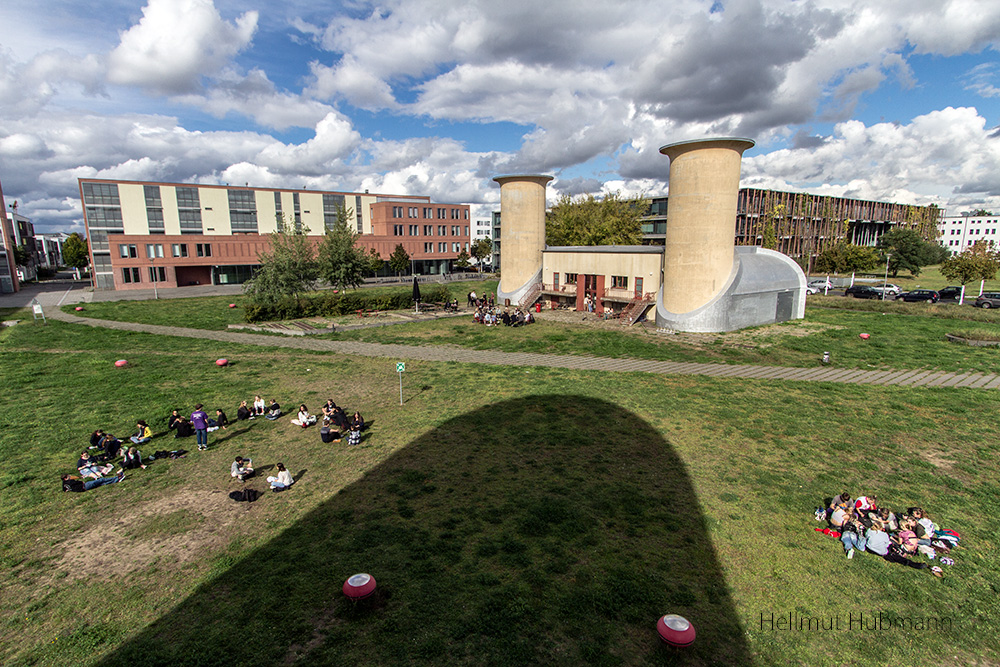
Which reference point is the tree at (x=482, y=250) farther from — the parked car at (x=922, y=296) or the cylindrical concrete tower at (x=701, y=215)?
the cylindrical concrete tower at (x=701, y=215)

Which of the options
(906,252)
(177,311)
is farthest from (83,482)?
(906,252)

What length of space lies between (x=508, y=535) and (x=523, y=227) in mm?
36296

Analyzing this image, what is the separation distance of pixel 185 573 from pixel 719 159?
3239 centimetres

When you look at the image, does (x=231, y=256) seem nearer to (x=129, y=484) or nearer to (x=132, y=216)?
(x=132, y=216)

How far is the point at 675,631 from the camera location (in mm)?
6391

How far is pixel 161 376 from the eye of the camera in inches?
854

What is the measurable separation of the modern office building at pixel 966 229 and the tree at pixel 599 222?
13446 centimetres

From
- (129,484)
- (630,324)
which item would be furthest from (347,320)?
(129,484)

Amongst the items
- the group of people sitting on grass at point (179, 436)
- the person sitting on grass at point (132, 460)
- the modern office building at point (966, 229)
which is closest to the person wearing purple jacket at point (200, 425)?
the group of people sitting on grass at point (179, 436)

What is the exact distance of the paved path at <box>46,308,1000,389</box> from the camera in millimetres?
20078

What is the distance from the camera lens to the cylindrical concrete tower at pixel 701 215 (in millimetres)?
30094

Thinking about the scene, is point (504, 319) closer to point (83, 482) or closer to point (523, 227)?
point (523, 227)

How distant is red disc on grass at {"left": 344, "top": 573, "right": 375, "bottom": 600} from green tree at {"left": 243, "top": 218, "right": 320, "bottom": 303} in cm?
3341

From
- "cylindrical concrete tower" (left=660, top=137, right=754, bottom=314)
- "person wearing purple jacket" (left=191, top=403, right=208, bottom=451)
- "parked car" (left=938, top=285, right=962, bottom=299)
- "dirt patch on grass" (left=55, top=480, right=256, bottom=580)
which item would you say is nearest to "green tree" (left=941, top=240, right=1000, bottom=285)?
"parked car" (left=938, top=285, right=962, bottom=299)
